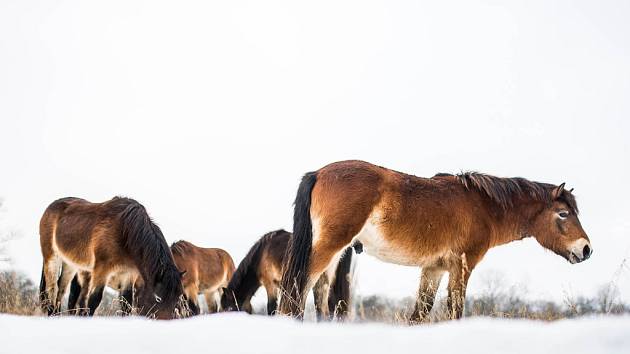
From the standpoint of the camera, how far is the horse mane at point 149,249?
35.3 ft

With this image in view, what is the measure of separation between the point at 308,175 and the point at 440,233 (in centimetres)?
169

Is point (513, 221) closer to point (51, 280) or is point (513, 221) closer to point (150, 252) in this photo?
point (150, 252)

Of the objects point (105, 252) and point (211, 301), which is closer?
point (105, 252)

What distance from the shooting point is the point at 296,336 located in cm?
181

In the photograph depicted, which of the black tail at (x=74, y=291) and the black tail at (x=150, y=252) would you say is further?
the black tail at (x=74, y=291)

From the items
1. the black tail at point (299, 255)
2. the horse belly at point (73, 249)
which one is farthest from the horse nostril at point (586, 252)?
the horse belly at point (73, 249)

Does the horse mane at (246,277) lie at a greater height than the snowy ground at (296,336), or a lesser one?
lesser

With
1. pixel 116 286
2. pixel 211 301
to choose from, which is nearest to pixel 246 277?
pixel 116 286

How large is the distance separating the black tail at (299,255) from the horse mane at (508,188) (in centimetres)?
213

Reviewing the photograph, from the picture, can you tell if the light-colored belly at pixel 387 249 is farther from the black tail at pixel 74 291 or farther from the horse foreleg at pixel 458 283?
the black tail at pixel 74 291

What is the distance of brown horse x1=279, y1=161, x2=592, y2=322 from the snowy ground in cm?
429

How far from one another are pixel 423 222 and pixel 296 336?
18.2 feet

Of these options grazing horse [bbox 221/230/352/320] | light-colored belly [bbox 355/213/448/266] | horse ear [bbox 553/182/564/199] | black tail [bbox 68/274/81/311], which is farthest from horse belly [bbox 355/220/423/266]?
black tail [bbox 68/274/81/311]

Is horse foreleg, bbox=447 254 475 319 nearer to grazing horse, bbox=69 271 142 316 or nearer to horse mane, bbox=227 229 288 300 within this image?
grazing horse, bbox=69 271 142 316
